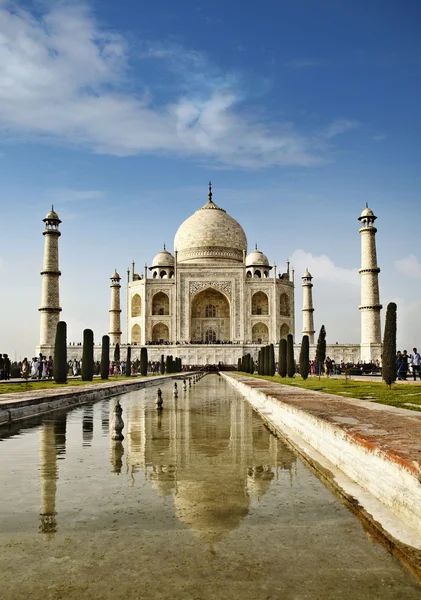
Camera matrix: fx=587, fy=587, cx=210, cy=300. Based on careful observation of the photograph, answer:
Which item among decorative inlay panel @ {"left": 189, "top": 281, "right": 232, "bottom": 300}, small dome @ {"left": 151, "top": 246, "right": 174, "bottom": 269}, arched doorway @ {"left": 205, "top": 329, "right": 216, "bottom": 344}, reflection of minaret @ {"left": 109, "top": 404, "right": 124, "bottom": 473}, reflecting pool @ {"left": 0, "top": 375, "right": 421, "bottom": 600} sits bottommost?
reflection of minaret @ {"left": 109, "top": 404, "right": 124, "bottom": 473}

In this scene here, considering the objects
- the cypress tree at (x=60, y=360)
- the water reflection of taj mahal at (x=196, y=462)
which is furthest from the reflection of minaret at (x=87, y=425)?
the cypress tree at (x=60, y=360)

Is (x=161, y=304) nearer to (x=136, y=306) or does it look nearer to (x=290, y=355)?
(x=136, y=306)

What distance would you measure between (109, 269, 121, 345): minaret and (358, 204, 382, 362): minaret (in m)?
18.3

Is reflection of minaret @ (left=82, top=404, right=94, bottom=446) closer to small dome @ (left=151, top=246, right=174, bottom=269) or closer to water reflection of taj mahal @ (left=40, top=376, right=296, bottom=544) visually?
water reflection of taj mahal @ (left=40, top=376, right=296, bottom=544)

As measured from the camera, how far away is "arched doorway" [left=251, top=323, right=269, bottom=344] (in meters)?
42.6

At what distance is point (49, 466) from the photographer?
13.8 feet

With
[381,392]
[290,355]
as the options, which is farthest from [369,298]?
[381,392]

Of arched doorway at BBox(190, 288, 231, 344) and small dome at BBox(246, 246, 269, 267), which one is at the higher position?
small dome at BBox(246, 246, 269, 267)

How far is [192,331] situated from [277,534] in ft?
139

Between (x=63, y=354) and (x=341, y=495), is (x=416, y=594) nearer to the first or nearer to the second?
(x=341, y=495)

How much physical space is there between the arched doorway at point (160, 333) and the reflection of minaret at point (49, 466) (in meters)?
36.1

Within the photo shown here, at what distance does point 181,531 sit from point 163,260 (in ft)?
149

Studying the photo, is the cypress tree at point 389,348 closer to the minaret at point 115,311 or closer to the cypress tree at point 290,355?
the cypress tree at point 290,355

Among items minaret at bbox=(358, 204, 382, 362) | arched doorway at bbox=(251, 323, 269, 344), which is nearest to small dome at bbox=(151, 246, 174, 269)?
arched doorway at bbox=(251, 323, 269, 344)
